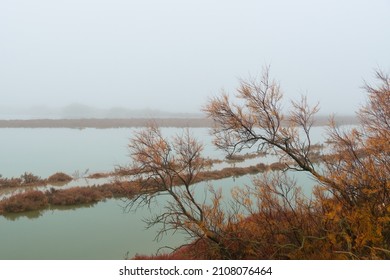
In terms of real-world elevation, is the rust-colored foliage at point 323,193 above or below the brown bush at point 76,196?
above

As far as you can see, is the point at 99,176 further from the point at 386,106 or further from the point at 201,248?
the point at 386,106

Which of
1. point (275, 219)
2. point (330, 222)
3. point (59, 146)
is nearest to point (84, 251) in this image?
point (275, 219)

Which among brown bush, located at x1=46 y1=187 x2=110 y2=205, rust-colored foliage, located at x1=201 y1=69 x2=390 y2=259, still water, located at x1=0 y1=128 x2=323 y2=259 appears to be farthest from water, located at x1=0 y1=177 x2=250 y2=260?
rust-colored foliage, located at x1=201 y1=69 x2=390 y2=259

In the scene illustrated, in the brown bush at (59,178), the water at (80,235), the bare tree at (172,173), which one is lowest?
the water at (80,235)

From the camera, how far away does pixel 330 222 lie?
8852mm

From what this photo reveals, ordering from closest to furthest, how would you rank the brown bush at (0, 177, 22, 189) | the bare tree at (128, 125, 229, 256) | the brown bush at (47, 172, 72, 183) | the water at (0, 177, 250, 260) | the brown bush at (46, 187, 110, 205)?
the bare tree at (128, 125, 229, 256), the water at (0, 177, 250, 260), the brown bush at (46, 187, 110, 205), the brown bush at (0, 177, 22, 189), the brown bush at (47, 172, 72, 183)

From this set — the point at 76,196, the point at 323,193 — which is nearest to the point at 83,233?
the point at 76,196

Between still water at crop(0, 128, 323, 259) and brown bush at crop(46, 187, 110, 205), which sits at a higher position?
brown bush at crop(46, 187, 110, 205)

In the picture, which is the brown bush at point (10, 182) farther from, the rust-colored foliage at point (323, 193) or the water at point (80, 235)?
the rust-colored foliage at point (323, 193)

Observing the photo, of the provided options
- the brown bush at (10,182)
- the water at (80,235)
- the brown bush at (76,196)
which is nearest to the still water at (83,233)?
the water at (80,235)

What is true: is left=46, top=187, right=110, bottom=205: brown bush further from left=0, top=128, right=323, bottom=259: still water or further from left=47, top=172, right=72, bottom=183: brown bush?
left=47, top=172, right=72, bottom=183: brown bush

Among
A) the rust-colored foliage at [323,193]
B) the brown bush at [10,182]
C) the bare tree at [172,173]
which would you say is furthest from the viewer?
the brown bush at [10,182]

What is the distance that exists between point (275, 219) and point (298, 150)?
109 inches
